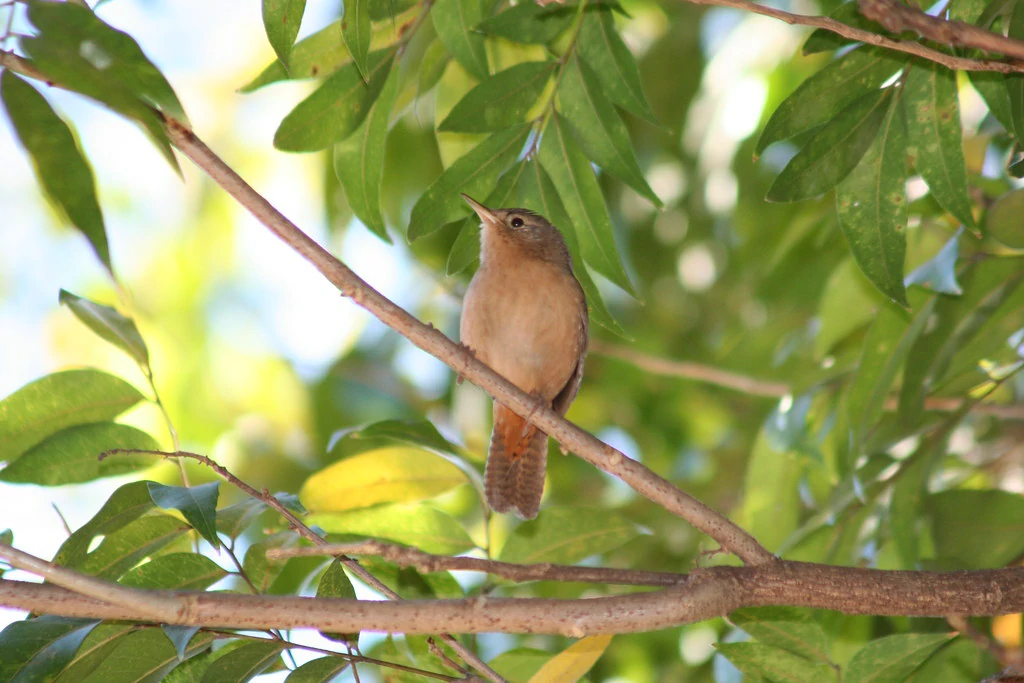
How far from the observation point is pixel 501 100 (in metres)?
3.77

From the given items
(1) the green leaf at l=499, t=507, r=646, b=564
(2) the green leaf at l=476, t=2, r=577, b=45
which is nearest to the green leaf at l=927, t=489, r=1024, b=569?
(1) the green leaf at l=499, t=507, r=646, b=564

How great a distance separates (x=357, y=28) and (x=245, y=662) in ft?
6.10

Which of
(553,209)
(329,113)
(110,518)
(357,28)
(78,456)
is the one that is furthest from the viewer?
(553,209)

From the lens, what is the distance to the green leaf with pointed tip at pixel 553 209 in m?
3.80

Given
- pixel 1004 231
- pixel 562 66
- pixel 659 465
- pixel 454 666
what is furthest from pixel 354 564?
pixel 659 465

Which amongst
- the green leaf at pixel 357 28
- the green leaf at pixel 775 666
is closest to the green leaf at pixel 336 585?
the green leaf at pixel 775 666

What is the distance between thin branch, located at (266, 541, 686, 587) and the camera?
246cm

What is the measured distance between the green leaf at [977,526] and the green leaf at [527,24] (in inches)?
96.8

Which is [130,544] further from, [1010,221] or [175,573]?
[1010,221]

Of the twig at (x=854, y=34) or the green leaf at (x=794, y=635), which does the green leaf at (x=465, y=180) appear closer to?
the twig at (x=854, y=34)

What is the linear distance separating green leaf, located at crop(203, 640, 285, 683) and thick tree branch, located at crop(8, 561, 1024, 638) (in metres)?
0.27

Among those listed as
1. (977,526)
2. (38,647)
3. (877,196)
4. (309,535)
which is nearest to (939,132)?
(877,196)

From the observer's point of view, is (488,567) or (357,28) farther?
(357,28)

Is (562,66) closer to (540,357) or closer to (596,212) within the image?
(596,212)
